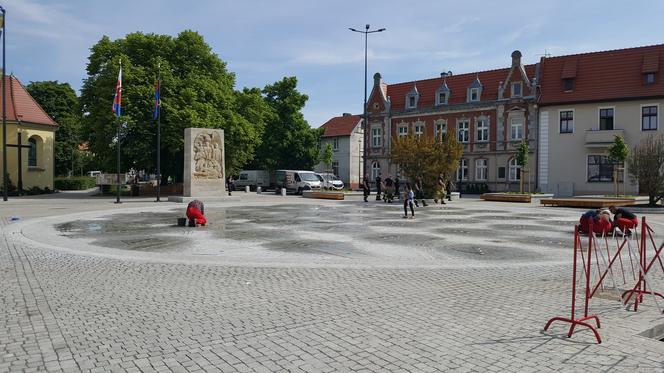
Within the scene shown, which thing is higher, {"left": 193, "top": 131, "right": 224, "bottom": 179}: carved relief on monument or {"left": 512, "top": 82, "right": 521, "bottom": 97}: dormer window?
{"left": 512, "top": 82, "right": 521, "bottom": 97}: dormer window

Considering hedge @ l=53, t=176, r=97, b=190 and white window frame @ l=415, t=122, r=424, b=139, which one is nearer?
hedge @ l=53, t=176, r=97, b=190

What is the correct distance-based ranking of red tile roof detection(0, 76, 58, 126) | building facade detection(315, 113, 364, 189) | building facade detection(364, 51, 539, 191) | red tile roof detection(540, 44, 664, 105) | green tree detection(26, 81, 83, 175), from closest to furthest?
red tile roof detection(540, 44, 664, 105)
red tile roof detection(0, 76, 58, 126)
building facade detection(364, 51, 539, 191)
green tree detection(26, 81, 83, 175)
building facade detection(315, 113, 364, 189)

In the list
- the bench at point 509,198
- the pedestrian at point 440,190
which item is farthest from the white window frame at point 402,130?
the pedestrian at point 440,190

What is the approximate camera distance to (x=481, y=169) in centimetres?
4912

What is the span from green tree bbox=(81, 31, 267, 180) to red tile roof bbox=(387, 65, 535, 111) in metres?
21.1

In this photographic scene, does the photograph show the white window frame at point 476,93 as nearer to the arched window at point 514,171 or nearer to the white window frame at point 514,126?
the white window frame at point 514,126

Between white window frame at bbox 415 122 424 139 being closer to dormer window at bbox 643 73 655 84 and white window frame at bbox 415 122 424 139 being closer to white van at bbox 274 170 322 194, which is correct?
white van at bbox 274 170 322 194

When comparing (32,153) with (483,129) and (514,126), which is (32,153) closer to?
(483,129)

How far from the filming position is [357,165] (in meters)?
69.9

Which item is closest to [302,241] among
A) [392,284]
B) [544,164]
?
[392,284]

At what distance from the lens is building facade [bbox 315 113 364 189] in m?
68.9

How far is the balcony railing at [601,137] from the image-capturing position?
4047 centimetres

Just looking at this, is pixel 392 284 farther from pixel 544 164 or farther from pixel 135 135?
pixel 544 164

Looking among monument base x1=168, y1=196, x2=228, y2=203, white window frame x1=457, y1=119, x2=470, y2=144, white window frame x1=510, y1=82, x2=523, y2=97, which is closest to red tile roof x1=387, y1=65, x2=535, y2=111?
white window frame x1=510, y1=82, x2=523, y2=97
